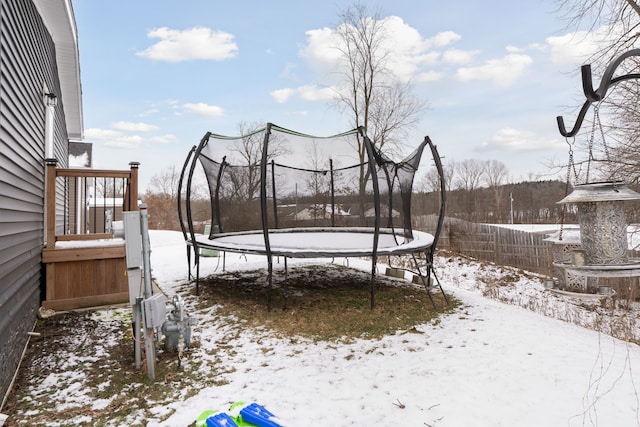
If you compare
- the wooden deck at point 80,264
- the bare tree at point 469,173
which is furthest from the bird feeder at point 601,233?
the bare tree at point 469,173

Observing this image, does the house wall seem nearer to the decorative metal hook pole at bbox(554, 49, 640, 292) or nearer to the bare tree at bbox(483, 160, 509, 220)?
the decorative metal hook pole at bbox(554, 49, 640, 292)

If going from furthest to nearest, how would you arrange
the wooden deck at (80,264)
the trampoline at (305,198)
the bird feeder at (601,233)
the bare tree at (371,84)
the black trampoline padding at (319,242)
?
the bare tree at (371,84) < the trampoline at (305,198) < the black trampoline padding at (319,242) < the wooden deck at (80,264) < the bird feeder at (601,233)

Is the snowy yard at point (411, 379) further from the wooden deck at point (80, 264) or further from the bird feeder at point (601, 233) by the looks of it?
the bird feeder at point (601, 233)

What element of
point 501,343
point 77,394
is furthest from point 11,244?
point 501,343

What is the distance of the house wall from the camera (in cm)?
233

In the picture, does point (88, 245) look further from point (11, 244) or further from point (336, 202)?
point (336, 202)

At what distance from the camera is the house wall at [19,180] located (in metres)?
2.33

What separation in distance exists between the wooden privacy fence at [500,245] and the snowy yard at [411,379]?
22.3 ft

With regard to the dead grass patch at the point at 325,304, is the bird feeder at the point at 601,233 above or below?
above

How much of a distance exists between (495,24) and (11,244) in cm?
792

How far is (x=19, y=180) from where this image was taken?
114 inches

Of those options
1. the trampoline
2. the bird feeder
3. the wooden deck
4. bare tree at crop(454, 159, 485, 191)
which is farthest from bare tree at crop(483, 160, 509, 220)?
the wooden deck

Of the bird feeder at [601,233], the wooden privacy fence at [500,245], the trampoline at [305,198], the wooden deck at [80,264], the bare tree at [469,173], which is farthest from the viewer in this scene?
the bare tree at [469,173]

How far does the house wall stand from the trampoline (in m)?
1.75
